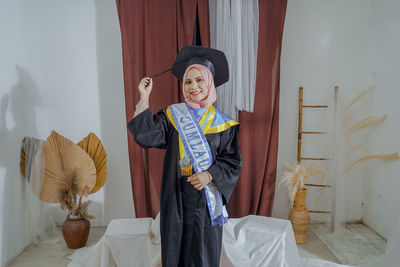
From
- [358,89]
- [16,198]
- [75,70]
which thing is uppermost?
[75,70]

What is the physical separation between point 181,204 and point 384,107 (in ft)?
6.94

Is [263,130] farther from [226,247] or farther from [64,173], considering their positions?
[64,173]

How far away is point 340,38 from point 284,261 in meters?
2.07

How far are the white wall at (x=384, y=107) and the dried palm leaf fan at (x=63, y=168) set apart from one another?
250 cm

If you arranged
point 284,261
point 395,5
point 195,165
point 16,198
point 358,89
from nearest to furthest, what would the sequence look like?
point 195,165
point 284,261
point 16,198
point 395,5
point 358,89

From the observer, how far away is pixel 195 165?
1.55 meters

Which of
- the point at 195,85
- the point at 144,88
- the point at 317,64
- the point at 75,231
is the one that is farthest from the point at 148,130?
the point at 317,64

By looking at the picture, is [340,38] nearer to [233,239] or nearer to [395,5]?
[395,5]

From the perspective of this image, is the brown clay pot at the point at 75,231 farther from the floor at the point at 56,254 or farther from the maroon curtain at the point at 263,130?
the maroon curtain at the point at 263,130

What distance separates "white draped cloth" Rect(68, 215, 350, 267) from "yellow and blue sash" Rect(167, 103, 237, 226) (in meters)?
0.52

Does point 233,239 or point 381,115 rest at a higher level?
point 381,115

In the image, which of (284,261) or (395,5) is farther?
(395,5)

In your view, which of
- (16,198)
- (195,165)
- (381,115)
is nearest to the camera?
(195,165)

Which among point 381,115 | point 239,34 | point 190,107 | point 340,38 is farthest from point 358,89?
point 190,107
